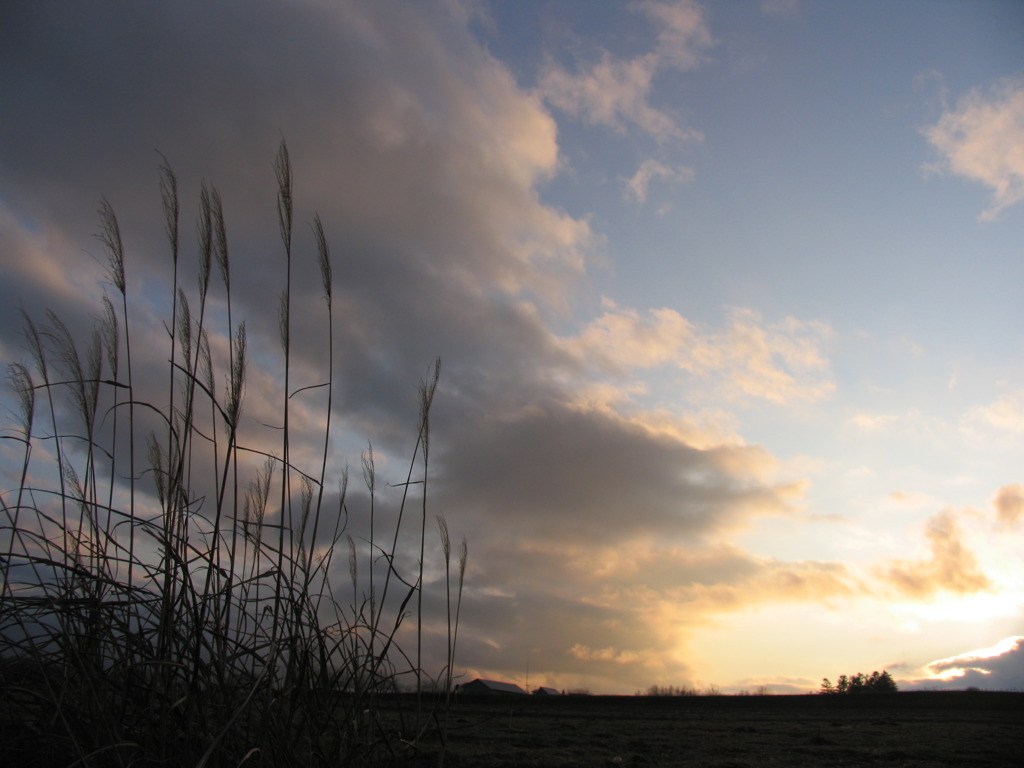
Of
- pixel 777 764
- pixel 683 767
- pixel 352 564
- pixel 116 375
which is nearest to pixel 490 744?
pixel 683 767

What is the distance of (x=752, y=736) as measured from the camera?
5.73 m

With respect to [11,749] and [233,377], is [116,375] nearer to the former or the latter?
[233,377]

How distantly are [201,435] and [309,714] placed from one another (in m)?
0.91

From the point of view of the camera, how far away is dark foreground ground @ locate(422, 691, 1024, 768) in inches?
164

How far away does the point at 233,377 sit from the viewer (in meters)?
1.93

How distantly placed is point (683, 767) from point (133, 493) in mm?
3375

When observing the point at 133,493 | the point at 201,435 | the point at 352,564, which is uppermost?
the point at 201,435

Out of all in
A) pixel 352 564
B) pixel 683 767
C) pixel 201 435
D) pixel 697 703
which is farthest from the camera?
pixel 697 703

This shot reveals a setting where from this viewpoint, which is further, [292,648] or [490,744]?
[490,744]

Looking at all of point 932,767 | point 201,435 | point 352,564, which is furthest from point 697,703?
point 201,435

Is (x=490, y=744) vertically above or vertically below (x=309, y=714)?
below

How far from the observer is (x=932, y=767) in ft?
13.3

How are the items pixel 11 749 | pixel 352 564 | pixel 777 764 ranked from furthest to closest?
pixel 777 764, pixel 352 564, pixel 11 749

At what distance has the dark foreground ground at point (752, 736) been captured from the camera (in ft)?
13.6
